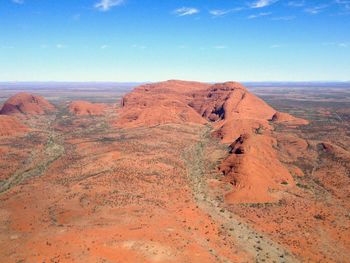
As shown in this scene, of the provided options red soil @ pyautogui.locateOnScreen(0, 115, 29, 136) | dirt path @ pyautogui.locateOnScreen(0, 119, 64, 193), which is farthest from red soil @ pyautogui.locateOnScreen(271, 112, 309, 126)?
red soil @ pyautogui.locateOnScreen(0, 115, 29, 136)

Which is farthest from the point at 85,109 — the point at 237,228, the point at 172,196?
the point at 237,228

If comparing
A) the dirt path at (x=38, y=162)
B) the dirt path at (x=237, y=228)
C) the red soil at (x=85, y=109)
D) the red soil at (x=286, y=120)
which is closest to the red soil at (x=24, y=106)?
the red soil at (x=85, y=109)

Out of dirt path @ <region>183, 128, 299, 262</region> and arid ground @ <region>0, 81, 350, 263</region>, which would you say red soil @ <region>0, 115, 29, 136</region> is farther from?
dirt path @ <region>183, 128, 299, 262</region>

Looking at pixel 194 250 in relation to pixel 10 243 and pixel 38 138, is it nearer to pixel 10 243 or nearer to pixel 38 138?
pixel 10 243

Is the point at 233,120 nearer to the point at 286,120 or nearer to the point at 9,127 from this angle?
the point at 286,120

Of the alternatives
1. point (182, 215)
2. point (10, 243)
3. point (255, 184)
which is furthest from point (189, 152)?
point (10, 243)

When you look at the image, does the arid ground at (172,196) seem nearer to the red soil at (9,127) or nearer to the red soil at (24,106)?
the red soil at (9,127)
